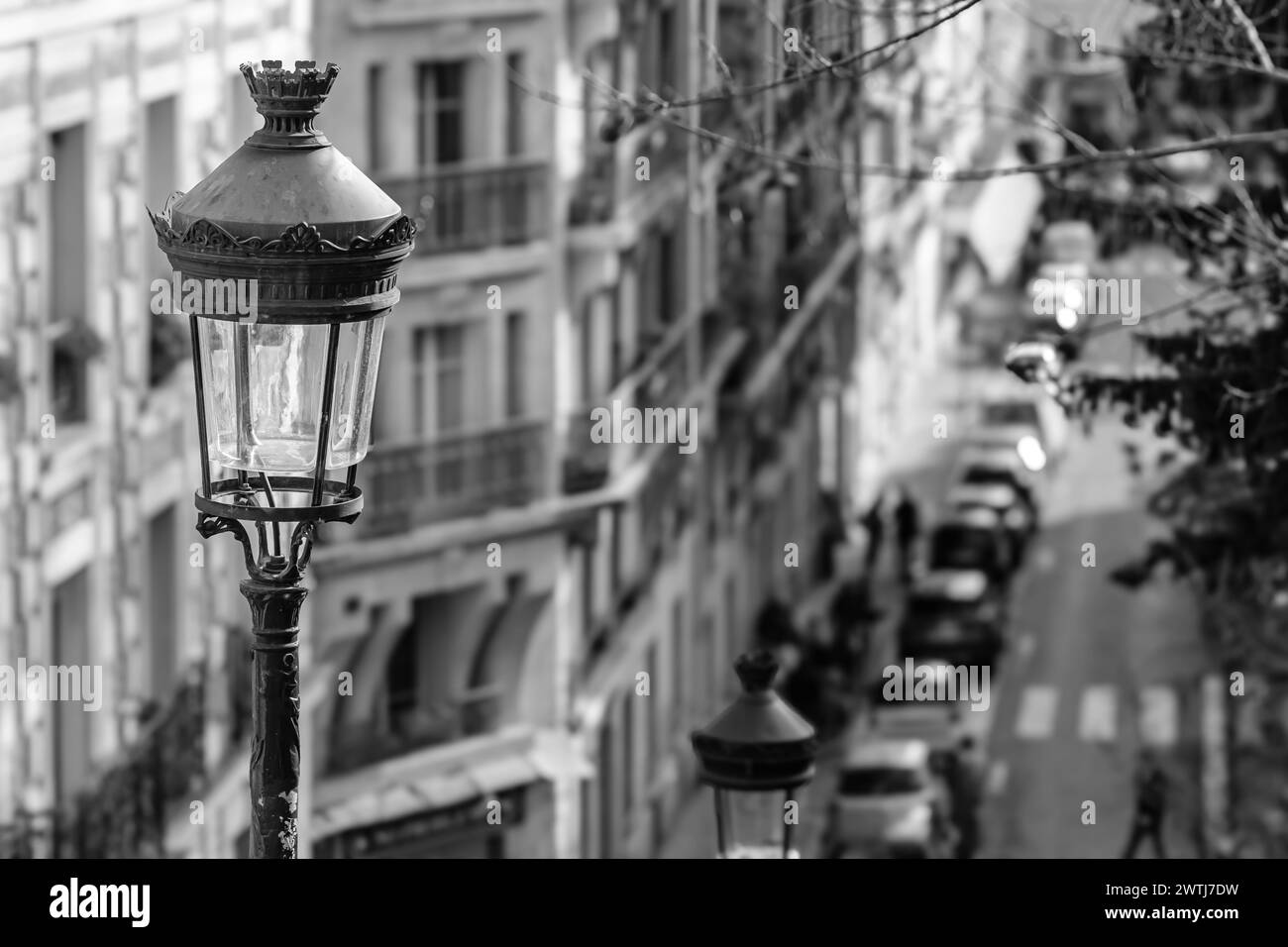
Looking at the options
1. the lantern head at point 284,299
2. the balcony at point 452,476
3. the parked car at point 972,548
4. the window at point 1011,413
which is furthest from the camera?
the window at point 1011,413

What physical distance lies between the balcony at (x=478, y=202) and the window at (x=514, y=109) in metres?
0.39

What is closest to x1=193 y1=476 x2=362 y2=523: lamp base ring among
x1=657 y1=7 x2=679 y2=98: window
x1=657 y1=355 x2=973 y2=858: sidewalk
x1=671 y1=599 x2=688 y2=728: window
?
x1=657 y1=355 x2=973 y2=858: sidewalk

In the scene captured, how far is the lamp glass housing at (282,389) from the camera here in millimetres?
9383

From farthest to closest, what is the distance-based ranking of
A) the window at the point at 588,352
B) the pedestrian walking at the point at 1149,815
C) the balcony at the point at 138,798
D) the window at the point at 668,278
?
the window at the point at 668,278, the window at the point at 588,352, the pedestrian walking at the point at 1149,815, the balcony at the point at 138,798

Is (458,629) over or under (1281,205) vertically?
under

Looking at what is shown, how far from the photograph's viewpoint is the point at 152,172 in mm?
25312

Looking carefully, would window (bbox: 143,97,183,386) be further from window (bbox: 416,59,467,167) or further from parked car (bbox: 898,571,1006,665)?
parked car (bbox: 898,571,1006,665)

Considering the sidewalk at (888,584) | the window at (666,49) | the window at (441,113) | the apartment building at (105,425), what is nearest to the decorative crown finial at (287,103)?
the apartment building at (105,425)

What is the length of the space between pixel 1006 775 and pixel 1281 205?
82.5ft

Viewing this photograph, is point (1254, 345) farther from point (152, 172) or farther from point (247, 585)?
point (152, 172)

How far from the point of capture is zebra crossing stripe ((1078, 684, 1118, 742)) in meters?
44.8

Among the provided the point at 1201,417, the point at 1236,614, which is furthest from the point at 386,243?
the point at 1236,614

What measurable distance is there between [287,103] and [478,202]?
22.5 meters

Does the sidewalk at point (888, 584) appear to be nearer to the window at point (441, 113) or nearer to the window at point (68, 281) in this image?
the window at point (68, 281)
